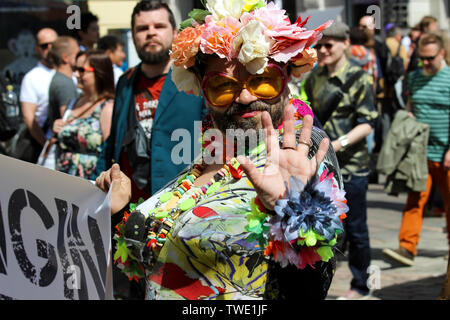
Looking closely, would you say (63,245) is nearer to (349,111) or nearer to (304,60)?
(304,60)

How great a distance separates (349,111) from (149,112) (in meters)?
1.85

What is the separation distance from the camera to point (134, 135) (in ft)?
15.2

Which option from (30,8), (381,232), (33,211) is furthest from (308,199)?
(30,8)

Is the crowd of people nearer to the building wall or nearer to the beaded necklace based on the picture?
the beaded necklace

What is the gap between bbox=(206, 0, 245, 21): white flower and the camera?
2826 mm

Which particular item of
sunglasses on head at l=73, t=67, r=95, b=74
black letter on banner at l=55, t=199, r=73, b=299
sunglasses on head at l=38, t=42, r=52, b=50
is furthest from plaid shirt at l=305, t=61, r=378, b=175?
sunglasses on head at l=38, t=42, r=52, b=50

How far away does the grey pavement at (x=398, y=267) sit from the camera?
5875 mm

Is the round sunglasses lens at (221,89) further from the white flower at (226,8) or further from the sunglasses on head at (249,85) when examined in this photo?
the white flower at (226,8)

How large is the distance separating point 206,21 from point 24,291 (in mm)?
1279

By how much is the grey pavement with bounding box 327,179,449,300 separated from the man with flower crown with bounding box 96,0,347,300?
3142mm

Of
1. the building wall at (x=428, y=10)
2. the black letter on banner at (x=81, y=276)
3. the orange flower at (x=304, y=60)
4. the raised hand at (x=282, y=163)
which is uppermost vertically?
the building wall at (x=428, y=10)

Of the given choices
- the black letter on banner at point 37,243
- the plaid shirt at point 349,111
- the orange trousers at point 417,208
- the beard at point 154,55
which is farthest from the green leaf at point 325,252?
the orange trousers at point 417,208

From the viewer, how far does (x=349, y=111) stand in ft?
19.3

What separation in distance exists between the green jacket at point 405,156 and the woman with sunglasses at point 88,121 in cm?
270
